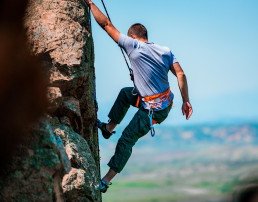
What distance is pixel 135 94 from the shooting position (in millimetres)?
8758

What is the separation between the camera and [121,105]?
9.03m

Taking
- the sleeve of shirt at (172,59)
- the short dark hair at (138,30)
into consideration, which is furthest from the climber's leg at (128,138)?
the short dark hair at (138,30)

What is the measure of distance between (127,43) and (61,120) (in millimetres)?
2048

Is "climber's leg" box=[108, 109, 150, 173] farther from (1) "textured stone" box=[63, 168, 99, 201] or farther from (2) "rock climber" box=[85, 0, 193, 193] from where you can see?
(1) "textured stone" box=[63, 168, 99, 201]

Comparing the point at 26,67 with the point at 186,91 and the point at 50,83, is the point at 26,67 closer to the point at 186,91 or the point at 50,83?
the point at 50,83

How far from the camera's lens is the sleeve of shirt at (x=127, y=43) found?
328 inches

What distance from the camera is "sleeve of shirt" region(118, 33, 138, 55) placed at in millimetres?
8344

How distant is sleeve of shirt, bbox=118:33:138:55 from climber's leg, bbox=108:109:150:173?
4.43 ft

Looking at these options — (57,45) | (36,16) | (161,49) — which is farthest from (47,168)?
(161,49)

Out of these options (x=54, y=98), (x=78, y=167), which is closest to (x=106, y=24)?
(x=54, y=98)

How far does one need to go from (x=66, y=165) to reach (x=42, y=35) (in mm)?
2514

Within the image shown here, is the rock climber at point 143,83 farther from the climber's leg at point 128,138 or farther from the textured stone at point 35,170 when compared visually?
the textured stone at point 35,170

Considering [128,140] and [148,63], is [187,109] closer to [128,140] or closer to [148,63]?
[148,63]

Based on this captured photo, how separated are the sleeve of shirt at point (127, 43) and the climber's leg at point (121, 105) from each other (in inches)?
36.4
